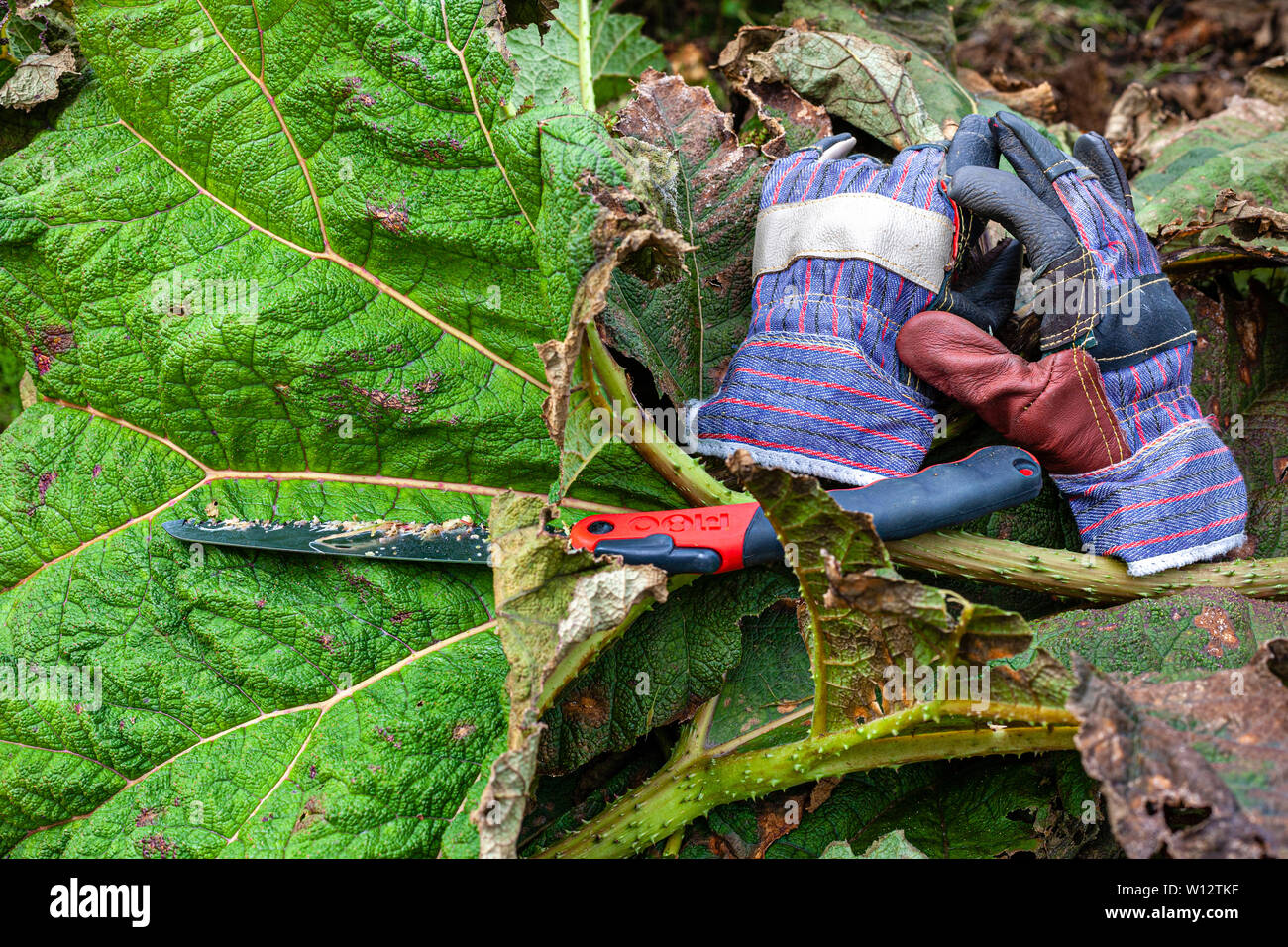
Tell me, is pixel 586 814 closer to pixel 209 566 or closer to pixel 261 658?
pixel 261 658

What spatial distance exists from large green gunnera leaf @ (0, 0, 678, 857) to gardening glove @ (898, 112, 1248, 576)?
3.13 feet

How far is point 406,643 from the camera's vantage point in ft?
8.41

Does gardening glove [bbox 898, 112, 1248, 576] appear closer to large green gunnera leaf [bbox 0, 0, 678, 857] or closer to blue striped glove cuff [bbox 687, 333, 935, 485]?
blue striped glove cuff [bbox 687, 333, 935, 485]

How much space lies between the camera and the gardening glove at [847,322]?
245cm

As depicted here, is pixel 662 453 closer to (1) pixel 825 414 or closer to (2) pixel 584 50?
(1) pixel 825 414

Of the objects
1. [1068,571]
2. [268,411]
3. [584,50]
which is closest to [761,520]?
[1068,571]

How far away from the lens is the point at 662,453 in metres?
2.51

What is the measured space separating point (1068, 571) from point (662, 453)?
1213 mm

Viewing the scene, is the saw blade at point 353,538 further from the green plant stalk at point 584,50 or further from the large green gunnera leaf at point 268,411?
the green plant stalk at point 584,50

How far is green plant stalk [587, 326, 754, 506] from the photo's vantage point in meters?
2.39

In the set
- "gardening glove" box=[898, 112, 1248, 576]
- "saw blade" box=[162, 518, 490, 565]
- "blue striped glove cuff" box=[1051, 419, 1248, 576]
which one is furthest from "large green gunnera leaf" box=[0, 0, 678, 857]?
"blue striped glove cuff" box=[1051, 419, 1248, 576]

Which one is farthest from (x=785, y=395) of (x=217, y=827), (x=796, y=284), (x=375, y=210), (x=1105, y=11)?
(x=1105, y=11)

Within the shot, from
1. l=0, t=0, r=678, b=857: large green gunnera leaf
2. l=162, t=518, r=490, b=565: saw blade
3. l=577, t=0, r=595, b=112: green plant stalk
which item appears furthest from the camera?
l=577, t=0, r=595, b=112: green plant stalk
